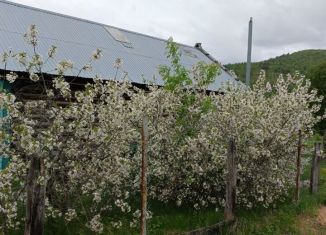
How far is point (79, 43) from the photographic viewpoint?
16.8 m

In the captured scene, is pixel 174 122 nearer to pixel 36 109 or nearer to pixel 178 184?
pixel 178 184

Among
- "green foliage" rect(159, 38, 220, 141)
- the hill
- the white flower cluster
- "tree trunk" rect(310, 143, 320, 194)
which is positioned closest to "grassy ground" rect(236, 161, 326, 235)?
the white flower cluster

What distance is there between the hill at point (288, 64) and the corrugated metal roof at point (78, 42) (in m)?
31.6

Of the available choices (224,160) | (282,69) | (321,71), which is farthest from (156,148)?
(282,69)

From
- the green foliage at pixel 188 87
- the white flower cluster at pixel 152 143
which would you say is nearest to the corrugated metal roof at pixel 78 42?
the green foliage at pixel 188 87

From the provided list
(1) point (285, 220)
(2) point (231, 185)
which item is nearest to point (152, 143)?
(2) point (231, 185)

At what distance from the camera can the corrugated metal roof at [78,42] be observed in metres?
14.4

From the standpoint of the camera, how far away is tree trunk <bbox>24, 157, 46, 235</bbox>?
5.62 metres

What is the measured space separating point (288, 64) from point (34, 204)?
61359 mm

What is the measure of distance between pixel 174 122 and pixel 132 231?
2.81 meters

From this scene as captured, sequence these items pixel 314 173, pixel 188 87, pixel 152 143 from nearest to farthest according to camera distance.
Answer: pixel 152 143
pixel 188 87
pixel 314 173

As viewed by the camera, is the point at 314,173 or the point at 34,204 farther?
the point at 314,173

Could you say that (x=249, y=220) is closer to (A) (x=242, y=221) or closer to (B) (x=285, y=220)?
(A) (x=242, y=221)

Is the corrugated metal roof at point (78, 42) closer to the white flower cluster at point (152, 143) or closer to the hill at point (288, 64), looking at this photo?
the white flower cluster at point (152, 143)
